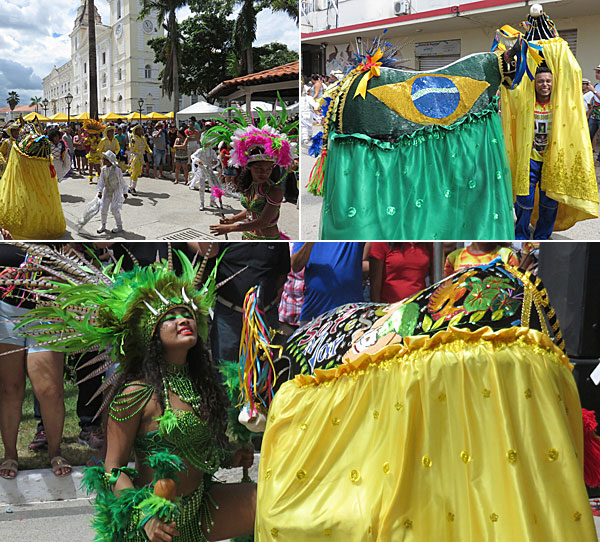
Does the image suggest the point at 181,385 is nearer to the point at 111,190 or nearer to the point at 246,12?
the point at 246,12

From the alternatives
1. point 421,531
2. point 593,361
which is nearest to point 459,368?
point 421,531

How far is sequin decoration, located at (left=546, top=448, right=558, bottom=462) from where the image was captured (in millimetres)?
1238

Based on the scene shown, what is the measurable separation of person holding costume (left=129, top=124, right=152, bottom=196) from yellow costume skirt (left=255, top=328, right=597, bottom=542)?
4.85 metres

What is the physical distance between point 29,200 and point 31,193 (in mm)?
65

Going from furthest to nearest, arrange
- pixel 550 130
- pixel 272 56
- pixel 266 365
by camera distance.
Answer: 1. pixel 272 56
2. pixel 550 130
3. pixel 266 365

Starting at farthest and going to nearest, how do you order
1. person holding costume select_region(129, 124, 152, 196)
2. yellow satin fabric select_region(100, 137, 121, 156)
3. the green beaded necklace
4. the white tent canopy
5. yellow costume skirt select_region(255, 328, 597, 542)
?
person holding costume select_region(129, 124, 152, 196)
yellow satin fabric select_region(100, 137, 121, 156)
the white tent canopy
the green beaded necklace
yellow costume skirt select_region(255, 328, 597, 542)

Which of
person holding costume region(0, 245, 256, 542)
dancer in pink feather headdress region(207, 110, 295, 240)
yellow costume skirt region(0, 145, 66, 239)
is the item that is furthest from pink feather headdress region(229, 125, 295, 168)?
yellow costume skirt region(0, 145, 66, 239)

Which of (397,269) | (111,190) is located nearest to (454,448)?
(397,269)

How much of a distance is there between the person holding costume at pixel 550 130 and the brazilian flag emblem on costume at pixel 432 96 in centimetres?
83

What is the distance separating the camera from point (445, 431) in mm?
1291

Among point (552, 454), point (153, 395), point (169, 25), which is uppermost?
point (169, 25)

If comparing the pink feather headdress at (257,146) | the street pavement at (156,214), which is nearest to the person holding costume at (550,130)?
the pink feather headdress at (257,146)

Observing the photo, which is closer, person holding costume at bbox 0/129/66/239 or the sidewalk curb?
the sidewalk curb

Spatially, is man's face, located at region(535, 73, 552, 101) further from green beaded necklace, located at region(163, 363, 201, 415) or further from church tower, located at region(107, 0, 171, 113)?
green beaded necklace, located at region(163, 363, 201, 415)
